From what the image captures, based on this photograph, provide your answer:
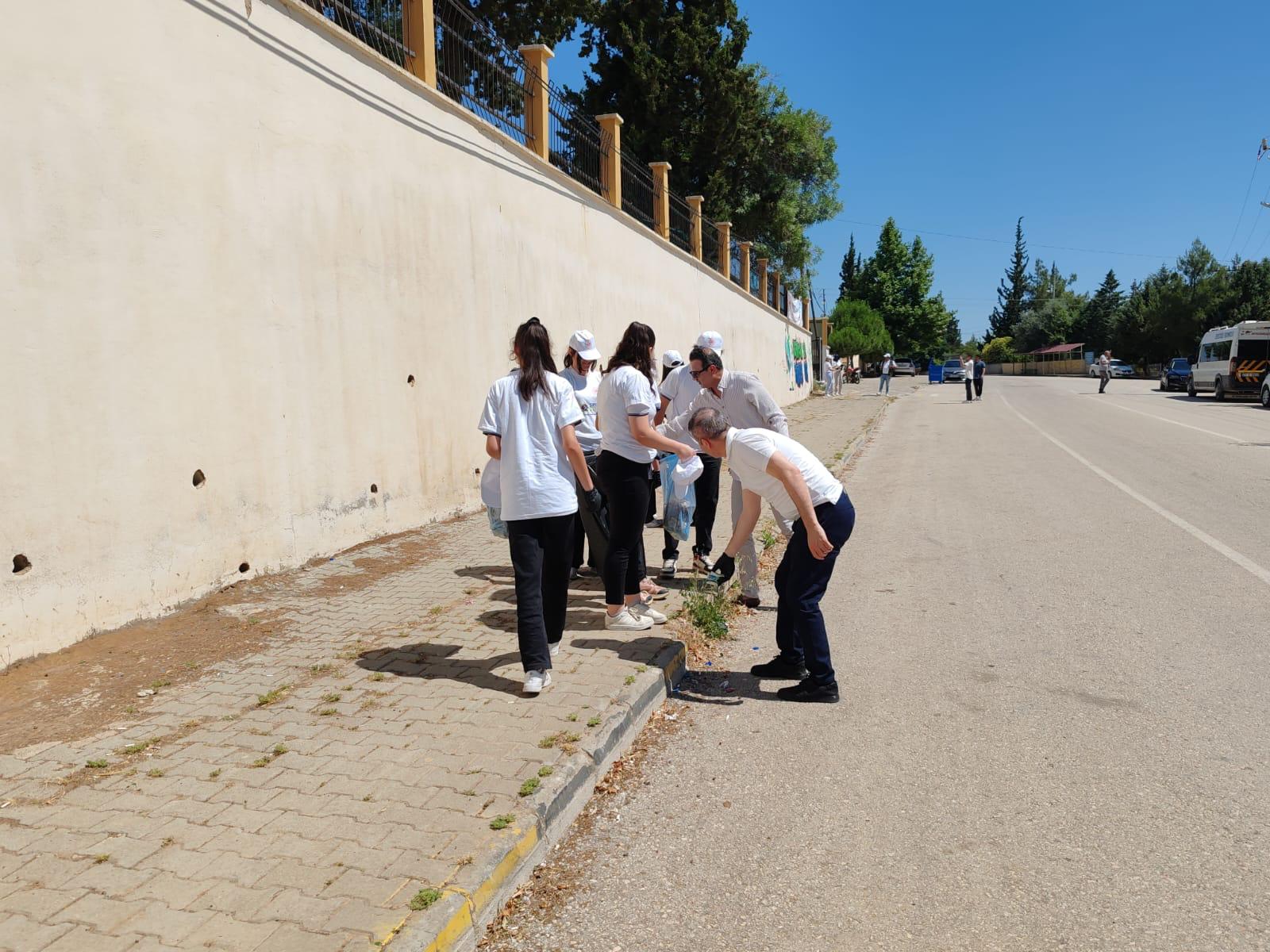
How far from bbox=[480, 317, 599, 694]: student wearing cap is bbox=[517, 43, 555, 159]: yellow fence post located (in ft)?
24.9

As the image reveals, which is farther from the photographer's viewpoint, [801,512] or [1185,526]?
[1185,526]

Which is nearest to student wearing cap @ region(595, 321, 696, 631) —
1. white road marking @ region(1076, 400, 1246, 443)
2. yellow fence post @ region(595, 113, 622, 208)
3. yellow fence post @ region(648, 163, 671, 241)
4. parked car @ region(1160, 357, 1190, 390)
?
yellow fence post @ region(595, 113, 622, 208)

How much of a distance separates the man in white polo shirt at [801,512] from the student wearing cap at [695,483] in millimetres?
1703

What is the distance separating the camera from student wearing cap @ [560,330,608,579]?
553cm

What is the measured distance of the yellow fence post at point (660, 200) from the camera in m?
17.1

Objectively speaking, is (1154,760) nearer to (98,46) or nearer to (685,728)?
(685,728)

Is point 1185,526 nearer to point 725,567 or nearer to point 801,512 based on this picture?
point 725,567

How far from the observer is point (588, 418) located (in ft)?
19.5

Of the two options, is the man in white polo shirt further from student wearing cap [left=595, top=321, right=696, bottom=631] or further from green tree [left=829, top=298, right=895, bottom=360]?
green tree [left=829, top=298, right=895, bottom=360]

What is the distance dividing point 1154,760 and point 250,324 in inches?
231

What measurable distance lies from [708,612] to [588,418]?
1.57 meters

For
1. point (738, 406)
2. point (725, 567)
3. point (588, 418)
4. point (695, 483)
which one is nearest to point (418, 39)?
point (588, 418)

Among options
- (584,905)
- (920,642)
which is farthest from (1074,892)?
(920,642)

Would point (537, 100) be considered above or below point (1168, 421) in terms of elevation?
above
